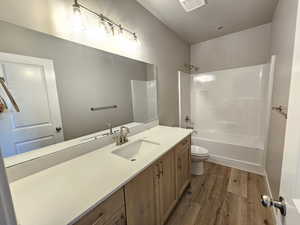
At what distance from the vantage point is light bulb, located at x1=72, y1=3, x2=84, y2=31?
1.09m

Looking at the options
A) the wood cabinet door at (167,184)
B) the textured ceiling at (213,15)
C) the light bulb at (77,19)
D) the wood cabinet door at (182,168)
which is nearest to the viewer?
the light bulb at (77,19)

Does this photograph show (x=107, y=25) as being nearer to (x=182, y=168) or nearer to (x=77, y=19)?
(x=77, y=19)

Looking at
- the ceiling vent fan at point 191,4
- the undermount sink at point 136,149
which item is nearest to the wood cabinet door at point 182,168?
the undermount sink at point 136,149

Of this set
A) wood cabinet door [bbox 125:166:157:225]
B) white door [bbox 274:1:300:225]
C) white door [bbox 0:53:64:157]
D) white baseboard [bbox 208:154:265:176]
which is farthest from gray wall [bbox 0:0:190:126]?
white door [bbox 274:1:300:225]

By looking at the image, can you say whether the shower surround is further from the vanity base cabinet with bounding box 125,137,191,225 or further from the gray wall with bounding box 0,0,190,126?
the vanity base cabinet with bounding box 125,137,191,225

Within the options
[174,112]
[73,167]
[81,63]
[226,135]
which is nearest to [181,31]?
[174,112]

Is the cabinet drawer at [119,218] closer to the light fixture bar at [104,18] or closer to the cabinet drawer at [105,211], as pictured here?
the cabinet drawer at [105,211]

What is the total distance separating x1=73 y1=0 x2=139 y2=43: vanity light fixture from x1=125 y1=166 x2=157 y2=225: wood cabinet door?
1.36 metres

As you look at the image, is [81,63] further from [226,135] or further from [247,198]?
[226,135]

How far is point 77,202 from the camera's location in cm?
68

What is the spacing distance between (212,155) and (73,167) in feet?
8.70

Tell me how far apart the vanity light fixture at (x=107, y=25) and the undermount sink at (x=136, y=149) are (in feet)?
3.97

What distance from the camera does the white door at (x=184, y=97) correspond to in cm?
284

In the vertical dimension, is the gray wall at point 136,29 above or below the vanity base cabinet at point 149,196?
above
